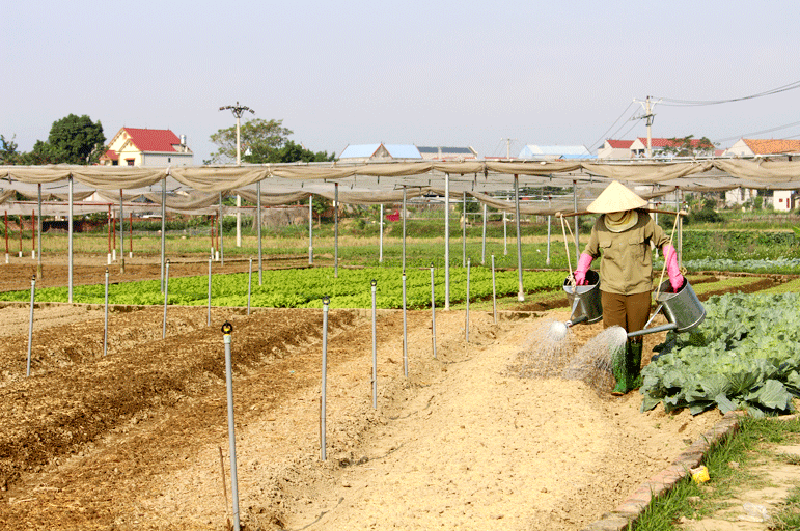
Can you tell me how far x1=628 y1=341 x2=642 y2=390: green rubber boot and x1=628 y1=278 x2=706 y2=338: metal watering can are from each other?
0.31m

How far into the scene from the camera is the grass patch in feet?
13.2

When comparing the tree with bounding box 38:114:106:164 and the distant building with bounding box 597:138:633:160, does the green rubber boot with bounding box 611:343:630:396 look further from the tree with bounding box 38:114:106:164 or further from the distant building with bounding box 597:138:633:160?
the distant building with bounding box 597:138:633:160

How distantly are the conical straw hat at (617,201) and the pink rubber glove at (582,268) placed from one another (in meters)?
0.42

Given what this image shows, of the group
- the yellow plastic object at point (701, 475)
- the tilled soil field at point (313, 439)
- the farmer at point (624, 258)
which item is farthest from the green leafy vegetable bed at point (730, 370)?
the yellow plastic object at point (701, 475)

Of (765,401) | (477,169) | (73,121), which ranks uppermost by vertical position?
(73,121)

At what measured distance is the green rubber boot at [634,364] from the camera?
23.9 feet

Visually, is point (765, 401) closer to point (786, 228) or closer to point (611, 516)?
point (611, 516)

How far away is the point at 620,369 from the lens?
735 centimetres

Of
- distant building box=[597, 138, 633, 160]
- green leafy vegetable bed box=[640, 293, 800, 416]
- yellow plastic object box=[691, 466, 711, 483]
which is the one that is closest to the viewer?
yellow plastic object box=[691, 466, 711, 483]

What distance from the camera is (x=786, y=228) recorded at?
1428 inches

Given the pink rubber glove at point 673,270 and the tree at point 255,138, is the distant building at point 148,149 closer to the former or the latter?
the tree at point 255,138

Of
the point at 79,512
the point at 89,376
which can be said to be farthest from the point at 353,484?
the point at 89,376

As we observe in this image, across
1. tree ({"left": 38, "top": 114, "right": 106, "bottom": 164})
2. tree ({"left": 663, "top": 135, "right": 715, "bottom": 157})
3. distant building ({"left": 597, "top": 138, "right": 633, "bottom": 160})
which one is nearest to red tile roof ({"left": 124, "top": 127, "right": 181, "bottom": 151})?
tree ({"left": 38, "top": 114, "right": 106, "bottom": 164})

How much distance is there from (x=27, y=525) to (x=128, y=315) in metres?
8.54
